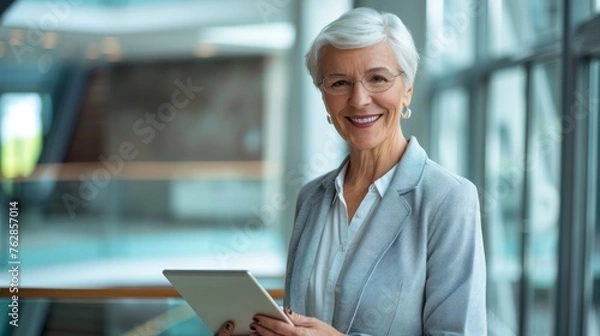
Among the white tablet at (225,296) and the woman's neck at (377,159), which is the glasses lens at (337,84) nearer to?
the woman's neck at (377,159)

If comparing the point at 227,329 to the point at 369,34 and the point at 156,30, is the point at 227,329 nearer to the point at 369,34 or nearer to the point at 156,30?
the point at 369,34

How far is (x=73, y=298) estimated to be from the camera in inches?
171

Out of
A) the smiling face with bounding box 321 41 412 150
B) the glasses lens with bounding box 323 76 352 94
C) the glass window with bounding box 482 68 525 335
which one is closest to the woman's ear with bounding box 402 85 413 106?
the smiling face with bounding box 321 41 412 150

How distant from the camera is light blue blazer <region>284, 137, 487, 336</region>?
1.70 meters

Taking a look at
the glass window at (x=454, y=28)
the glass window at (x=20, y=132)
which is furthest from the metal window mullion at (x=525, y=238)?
the glass window at (x=20, y=132)

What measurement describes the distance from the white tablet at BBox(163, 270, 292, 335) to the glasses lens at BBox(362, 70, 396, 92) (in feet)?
1.36

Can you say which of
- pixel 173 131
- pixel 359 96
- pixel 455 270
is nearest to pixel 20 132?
pixel 173 131

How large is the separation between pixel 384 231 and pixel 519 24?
469 cm

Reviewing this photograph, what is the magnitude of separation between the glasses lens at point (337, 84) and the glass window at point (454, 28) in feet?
17.0

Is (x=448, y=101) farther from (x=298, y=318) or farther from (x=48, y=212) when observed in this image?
(x=298, y=318)

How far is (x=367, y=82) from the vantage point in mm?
1757

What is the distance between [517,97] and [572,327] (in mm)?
1881

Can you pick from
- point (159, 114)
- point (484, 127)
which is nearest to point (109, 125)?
point (159, 114)

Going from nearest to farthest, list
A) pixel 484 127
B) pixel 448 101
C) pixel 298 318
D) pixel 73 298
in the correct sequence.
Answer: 1. pixel 298 318
2. pixel 73 298
3. pixel 484 127
4. pixel 448 101
